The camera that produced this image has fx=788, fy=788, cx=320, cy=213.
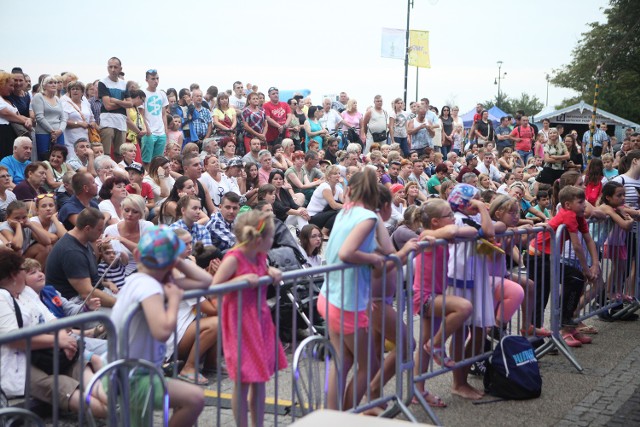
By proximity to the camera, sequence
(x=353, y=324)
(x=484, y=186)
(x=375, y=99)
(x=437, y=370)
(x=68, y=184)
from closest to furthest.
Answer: (x=353, y=324), (x=437, y=370), (x=68, y=184), (x=484, y=186), (x=375, y=99)

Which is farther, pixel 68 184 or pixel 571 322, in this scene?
pixel 68 184

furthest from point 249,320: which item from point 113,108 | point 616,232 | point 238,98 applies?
point 238,98

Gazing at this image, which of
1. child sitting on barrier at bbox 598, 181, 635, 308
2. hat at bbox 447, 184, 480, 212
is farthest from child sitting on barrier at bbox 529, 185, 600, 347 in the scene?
hat at bbox 447, 184, 480, 212

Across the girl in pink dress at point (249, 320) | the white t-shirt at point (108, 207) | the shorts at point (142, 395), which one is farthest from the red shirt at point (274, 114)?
the shorts at point (142, 395)

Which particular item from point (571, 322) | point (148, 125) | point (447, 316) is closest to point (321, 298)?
point (447, 316)

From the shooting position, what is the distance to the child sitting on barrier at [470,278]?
6.39 metres

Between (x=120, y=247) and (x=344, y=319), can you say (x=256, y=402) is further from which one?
(x=120, y=247)

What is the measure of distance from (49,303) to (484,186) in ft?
34.4

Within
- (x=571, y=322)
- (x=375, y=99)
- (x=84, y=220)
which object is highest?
(x=375, y=99)

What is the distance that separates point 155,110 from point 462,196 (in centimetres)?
861

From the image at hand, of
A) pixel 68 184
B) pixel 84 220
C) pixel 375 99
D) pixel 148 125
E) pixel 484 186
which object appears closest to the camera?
pixel 84 220

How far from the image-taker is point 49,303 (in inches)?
249

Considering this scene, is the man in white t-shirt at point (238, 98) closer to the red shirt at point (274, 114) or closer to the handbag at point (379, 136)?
the red shirt at point (274, 114)

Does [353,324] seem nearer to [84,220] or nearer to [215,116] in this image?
[84,220]
